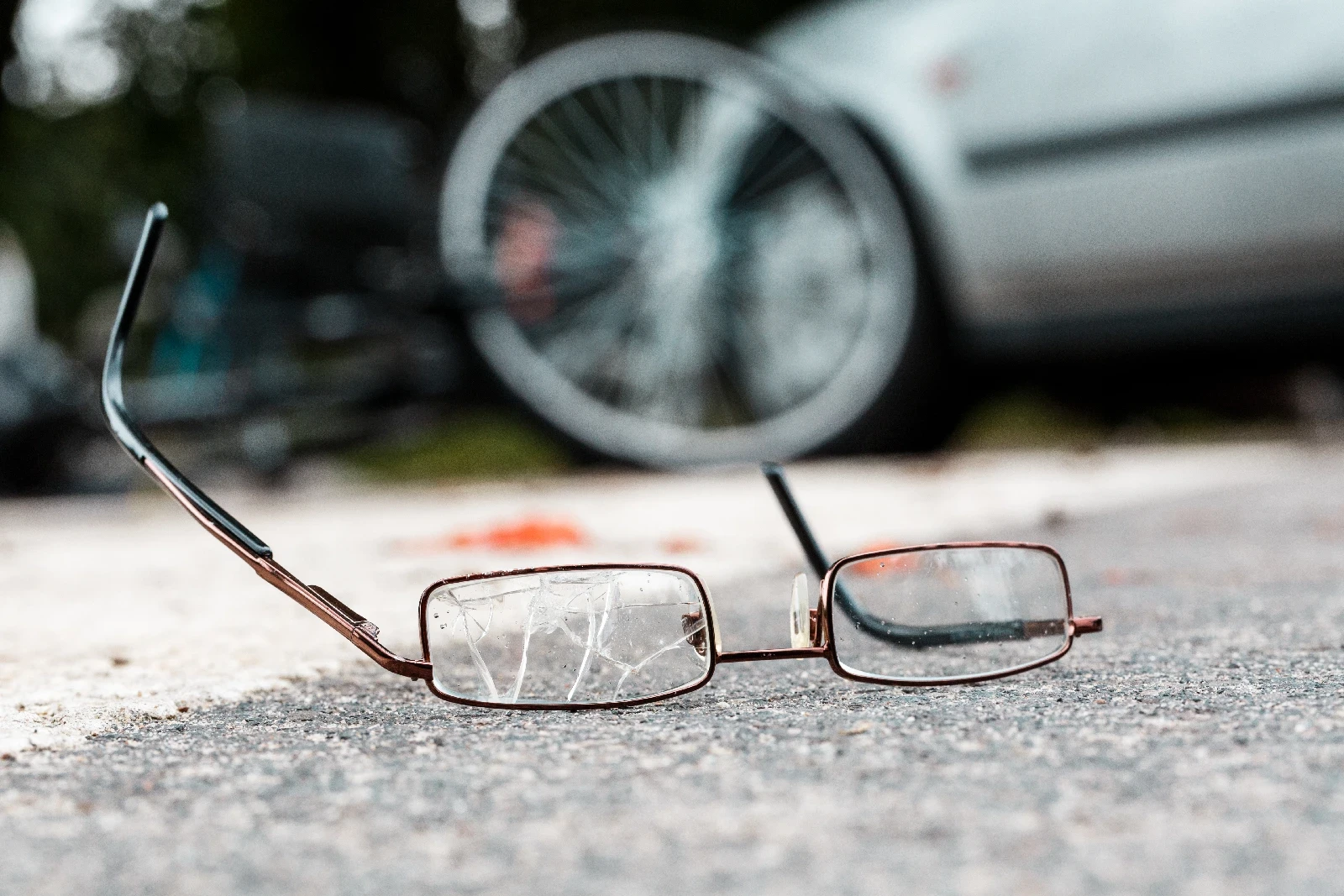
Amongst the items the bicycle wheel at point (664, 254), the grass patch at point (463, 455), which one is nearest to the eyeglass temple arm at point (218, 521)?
the bicycle wheel at point (664, 254)

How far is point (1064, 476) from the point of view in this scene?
3.22 meters

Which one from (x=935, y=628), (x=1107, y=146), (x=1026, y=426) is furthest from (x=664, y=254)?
(x=1026, y=426)

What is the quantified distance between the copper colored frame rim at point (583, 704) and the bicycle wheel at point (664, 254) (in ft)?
7.45

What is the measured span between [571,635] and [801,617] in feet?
0.55

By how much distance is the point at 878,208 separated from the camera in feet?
10.6

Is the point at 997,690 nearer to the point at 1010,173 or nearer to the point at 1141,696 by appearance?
the point at 1141,696

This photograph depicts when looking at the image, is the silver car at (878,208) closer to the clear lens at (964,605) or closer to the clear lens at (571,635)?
the clear lens at (964,605)

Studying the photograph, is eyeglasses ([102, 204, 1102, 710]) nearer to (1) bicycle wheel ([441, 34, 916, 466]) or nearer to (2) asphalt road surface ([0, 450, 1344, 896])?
(2) asphalt road surface ([0, 450, 1344, 896])

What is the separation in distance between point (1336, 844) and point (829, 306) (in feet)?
8.96

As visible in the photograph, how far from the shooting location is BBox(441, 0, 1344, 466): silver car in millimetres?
3109

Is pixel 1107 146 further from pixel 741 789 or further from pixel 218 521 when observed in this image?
pixel 741 789

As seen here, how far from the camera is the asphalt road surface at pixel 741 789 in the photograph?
678mm

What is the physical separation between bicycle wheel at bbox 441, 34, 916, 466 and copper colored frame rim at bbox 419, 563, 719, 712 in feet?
7.45

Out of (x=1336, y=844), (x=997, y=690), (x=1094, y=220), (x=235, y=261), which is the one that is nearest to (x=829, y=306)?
(x=1094, y=220)
